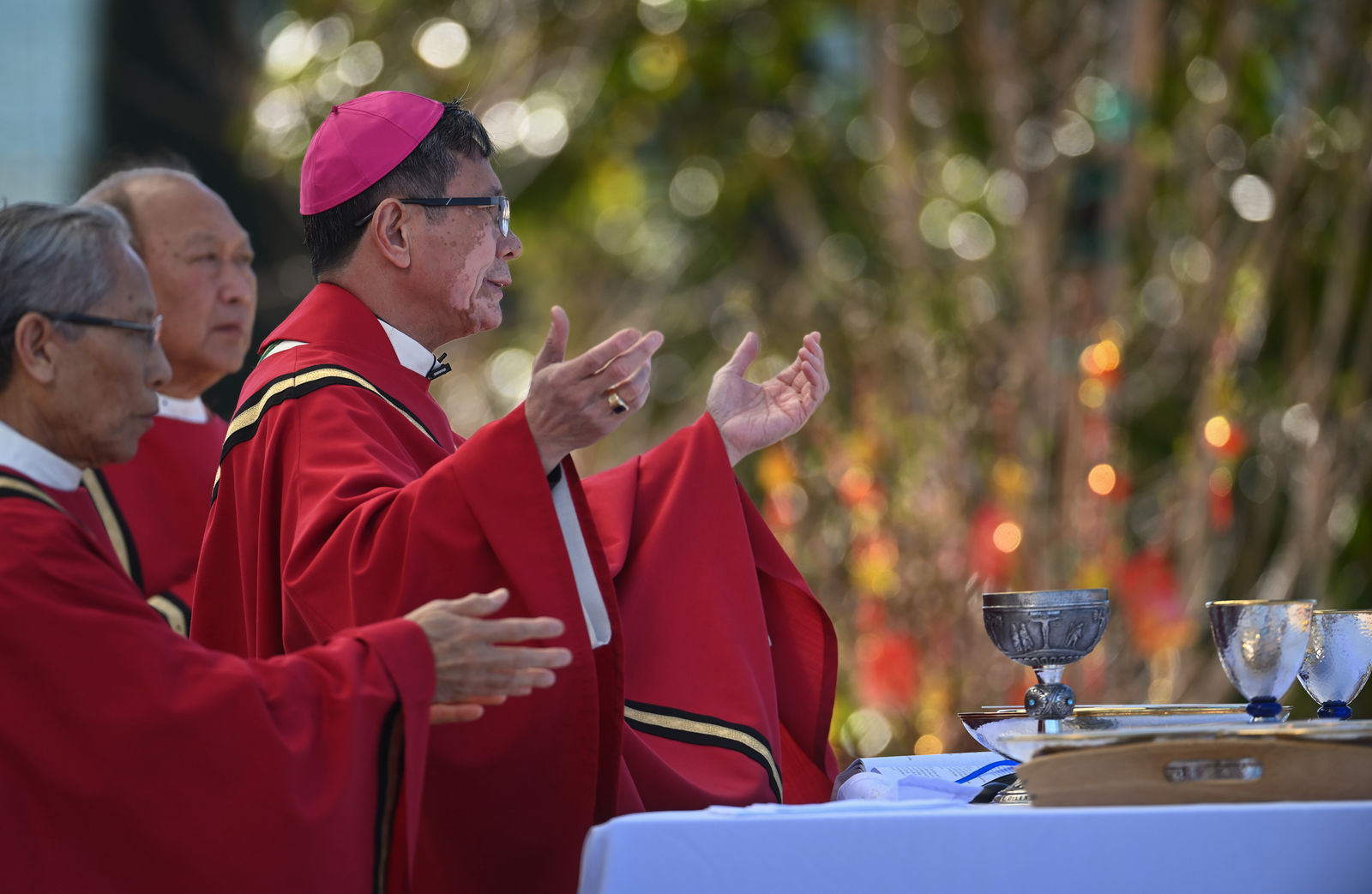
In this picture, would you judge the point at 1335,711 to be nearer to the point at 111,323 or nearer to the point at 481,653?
the point at 481,653

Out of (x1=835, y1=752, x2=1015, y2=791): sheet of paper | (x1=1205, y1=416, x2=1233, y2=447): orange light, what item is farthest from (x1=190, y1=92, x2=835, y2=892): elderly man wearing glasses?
(x1=1205, y1=416, x2=1233, y2=447): orange light

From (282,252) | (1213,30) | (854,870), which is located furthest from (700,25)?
(854,870)

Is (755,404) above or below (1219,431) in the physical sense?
above

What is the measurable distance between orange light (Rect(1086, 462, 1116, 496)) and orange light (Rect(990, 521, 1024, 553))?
0.32 metres

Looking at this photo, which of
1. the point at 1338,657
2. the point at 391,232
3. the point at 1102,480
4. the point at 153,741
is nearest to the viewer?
the point at 153,741

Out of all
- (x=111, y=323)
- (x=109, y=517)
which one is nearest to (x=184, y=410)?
(x=109, y=517)

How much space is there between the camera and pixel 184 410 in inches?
153

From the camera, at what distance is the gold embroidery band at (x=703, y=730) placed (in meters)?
2.46

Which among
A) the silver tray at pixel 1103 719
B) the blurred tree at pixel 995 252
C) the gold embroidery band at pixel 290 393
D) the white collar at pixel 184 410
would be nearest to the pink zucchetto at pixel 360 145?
the gold embroidery band at pixel 290 393

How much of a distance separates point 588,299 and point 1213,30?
4075 millimetres

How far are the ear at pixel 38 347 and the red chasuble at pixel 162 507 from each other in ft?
5.02

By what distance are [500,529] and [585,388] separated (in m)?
0.23

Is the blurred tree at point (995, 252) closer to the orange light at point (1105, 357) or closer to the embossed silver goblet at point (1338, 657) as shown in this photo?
the orange light at point (1105, 357)

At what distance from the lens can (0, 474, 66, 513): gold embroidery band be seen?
75.5 inches
